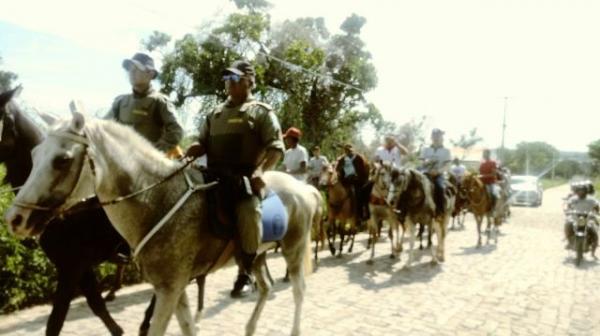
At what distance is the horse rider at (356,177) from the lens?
11.1 meters

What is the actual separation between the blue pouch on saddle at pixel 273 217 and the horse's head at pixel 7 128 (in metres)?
2.45

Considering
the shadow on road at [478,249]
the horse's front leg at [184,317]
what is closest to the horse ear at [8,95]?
the horse's front leg at [184,317]

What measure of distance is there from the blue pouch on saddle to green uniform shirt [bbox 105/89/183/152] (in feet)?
4.00

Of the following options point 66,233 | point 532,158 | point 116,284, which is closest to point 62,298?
point 66,233

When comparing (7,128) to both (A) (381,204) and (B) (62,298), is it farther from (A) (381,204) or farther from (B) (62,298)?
(A) (381,204)

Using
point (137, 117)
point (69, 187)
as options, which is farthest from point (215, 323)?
point (69, 187)

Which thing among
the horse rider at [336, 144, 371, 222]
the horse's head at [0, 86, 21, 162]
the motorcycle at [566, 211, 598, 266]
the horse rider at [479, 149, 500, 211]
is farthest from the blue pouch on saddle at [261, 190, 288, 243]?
the horse rider at [479, 149, 500, 211]

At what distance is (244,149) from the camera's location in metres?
4.06

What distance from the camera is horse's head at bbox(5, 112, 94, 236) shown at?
2.96 m

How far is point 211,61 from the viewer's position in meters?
27.8

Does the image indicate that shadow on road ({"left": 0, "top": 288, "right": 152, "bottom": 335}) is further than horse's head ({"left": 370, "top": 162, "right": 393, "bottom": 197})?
No

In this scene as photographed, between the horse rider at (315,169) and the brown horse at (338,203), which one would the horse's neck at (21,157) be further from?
the horse rider at (315,169)

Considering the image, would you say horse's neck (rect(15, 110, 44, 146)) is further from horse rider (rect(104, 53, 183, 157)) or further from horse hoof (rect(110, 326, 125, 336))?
horse hoof (rect(110, 326, 125, 336))

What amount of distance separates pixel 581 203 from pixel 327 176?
650 cm
